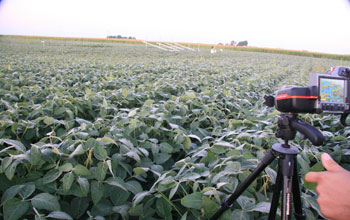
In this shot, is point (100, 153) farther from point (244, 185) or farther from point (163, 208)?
point (244, 185)

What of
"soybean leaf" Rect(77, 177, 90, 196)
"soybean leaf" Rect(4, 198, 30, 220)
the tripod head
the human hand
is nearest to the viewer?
the human hand

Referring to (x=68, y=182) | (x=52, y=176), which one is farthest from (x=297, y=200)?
(x=52, y=176)

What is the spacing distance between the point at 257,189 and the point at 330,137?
1089mm

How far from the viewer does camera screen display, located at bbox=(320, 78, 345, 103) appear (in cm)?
84

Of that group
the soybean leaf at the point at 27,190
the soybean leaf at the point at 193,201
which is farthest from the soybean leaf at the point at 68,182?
the soybean leaf at the point at 193,201

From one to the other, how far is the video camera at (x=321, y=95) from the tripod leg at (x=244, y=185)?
21 cm

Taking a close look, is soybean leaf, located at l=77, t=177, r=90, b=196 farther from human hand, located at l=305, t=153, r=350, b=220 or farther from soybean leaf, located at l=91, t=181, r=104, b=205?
human hand, located at l=305, t=153, r=350, b=220

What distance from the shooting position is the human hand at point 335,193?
2.17 ft

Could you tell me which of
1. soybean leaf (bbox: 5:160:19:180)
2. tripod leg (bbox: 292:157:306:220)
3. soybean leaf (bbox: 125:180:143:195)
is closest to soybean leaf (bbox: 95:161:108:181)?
soybean leaf (bbox: 125:180:143:195)

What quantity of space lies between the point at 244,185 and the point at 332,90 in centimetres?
49

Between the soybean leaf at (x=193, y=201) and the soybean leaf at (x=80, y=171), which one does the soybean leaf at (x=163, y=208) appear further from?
the soybean leaf at (x=80, y=171)

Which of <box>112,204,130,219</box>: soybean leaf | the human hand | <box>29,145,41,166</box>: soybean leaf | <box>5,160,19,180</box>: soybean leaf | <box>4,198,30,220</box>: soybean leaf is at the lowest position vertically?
<box>112,204,130,219</box>: soybean leaf

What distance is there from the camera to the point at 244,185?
3.22 ft

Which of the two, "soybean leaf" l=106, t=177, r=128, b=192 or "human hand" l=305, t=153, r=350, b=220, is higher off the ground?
"human hand" l=305, t=153, r=350, b=220
